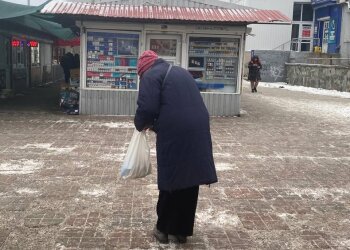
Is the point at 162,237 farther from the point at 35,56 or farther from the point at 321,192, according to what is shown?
the point at 35,56

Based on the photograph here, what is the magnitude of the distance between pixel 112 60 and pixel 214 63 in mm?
2779

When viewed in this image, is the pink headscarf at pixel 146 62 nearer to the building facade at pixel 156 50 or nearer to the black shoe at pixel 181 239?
the black shoe at pixel 181 239

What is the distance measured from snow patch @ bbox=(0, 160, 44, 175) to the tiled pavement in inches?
0.6

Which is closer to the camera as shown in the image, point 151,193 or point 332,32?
point 151,193

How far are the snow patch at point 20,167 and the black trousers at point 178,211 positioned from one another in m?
3.00

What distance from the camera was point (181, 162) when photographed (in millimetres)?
3895

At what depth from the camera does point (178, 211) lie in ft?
13.6

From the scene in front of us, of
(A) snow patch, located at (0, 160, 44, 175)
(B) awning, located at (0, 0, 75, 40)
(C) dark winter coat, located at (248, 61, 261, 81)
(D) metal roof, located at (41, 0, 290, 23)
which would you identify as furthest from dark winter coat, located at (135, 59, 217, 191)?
(C) dark winter coat, located at (248, 61, 261, 81)

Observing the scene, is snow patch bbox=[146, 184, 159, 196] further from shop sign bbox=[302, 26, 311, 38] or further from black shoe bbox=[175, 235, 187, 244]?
shop sign bbox=[302, 26, 311, 38]

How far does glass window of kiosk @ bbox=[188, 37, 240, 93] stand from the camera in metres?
12.3

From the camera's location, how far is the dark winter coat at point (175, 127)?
153 inches

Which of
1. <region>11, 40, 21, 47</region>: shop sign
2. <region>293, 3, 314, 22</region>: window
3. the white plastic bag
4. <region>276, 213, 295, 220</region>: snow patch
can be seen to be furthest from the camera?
<region>293, 3, 314, 22</region>: window

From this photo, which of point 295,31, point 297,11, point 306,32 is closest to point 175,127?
point 295,31

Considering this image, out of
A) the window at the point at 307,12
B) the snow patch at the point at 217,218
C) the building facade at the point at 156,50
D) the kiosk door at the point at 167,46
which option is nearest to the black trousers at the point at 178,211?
the snow patch at the point at 217,218
